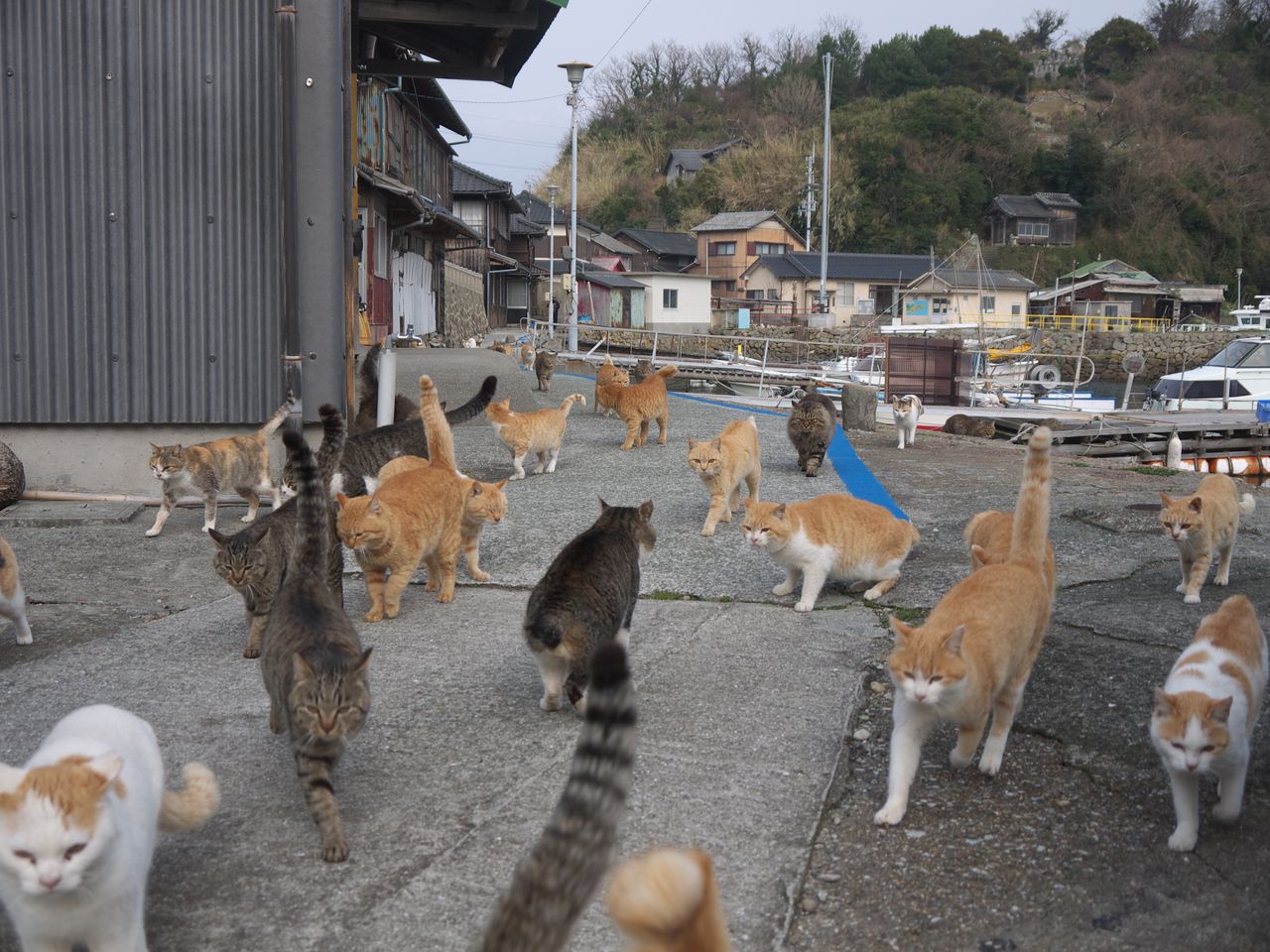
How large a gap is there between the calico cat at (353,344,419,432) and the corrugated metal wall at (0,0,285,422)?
69.0 inches

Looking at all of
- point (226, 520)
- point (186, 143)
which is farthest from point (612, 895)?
point (186, 143)

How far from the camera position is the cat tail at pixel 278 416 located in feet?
25.2

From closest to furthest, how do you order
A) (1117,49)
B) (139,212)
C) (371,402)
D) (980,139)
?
(139,212) < (371,402) < (980,139) < (1117,49)

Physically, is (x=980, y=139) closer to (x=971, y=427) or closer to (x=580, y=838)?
(x=971, y=427)

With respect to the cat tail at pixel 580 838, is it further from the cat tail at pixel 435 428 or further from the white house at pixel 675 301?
the white house at pixel 675 301

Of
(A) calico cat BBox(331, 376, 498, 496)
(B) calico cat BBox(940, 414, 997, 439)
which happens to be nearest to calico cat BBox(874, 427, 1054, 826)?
(A) calico cat BBox(331, 376, 498, 496)

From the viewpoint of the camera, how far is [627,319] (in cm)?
5141

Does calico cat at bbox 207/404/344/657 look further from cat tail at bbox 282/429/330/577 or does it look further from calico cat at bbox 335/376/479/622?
cat tail at bbox 282/429/330/577

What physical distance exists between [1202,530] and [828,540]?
6.60 ft

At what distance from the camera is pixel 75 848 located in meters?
2.19

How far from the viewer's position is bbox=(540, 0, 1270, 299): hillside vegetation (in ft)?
206

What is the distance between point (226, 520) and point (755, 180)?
6284cm

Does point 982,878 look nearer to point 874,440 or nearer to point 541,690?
point 541,690

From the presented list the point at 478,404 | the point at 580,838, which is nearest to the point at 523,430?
the point at 478,404
